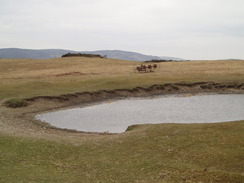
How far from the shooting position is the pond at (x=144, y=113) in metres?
37.0

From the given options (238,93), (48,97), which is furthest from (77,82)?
(238,93)

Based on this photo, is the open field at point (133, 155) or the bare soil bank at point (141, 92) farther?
the bare soil bank at point (141, 92)

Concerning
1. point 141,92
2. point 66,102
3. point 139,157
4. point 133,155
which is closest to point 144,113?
point 66,102

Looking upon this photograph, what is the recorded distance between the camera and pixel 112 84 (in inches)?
2549

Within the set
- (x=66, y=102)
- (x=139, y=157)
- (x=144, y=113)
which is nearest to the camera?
(x=139, y=157)

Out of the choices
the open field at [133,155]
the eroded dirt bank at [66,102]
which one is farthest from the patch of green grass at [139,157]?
the eroded dirt bank at [66,102]

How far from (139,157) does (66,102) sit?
32.0m

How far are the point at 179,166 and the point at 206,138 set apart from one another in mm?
6111

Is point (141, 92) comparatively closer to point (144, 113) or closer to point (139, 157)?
point (144, 113)

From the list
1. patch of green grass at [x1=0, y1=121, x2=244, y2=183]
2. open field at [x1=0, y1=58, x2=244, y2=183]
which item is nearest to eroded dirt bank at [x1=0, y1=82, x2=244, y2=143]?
open field at [x1=0, y1=58, x2=244, y2=183]

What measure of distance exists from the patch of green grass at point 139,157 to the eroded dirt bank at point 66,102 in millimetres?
4215

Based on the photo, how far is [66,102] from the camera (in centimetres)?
5116

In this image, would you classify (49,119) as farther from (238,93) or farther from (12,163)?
(238,93)

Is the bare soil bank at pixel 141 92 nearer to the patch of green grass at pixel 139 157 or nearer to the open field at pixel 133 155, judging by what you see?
the open field at pixel 133 155
